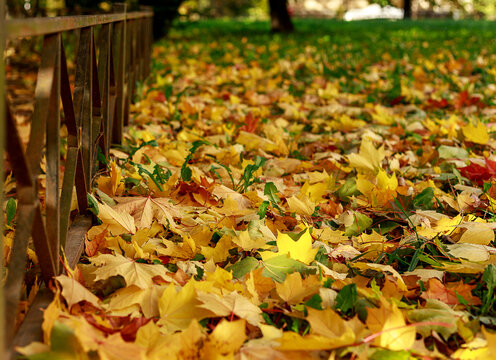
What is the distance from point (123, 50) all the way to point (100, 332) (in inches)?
90.3

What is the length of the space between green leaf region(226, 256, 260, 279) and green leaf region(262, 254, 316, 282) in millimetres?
38

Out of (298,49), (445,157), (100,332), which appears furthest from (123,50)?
(298,49)

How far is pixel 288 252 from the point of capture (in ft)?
5.13

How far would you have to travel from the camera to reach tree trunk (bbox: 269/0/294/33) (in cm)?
1332

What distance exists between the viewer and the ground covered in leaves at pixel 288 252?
1.21 meters

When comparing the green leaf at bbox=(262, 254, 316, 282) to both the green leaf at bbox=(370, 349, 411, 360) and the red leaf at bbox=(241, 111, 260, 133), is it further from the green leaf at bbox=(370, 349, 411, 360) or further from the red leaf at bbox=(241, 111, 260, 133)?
the red leaf at bbox=(241, 111, 260, 133)

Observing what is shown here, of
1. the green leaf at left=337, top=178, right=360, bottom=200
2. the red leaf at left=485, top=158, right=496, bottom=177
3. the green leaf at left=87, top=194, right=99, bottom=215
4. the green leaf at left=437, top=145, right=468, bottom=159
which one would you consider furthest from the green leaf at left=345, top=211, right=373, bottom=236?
the green leaf at left=437, top=145, right=468, bottom=159

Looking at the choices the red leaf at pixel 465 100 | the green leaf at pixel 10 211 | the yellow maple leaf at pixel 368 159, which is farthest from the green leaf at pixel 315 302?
the red leaf at pixel 465 100

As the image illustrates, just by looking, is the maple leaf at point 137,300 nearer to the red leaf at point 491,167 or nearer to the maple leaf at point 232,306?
the maple leaf at point 232,306

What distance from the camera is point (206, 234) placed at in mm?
1773

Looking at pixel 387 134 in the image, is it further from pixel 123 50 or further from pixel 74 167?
pixel 74 167

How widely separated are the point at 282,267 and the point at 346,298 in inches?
8.9

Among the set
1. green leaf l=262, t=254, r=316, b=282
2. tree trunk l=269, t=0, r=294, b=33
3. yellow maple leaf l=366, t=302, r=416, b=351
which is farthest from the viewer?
tree trunk l=269, t=0, r=294, b=33

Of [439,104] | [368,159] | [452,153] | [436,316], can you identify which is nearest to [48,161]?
[436,316]
